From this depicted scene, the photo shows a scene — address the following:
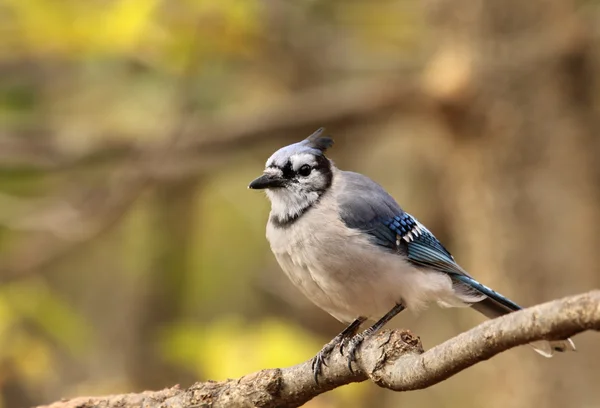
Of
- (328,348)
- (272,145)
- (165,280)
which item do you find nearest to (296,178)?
(328,348)

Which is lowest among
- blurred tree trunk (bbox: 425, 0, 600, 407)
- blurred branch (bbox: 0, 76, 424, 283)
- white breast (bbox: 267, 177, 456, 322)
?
white breast (bbox: 267, 177, 456, 322)

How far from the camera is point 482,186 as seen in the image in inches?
191

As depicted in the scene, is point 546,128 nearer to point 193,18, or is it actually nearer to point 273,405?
point 193,18

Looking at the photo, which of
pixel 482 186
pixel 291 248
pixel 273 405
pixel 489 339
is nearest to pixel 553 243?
pixel 482 186

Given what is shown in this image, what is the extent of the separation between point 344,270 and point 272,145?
2.06 meters

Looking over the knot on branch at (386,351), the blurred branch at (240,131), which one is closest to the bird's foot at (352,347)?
the knot on branch at (386,351)

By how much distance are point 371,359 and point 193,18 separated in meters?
2.77

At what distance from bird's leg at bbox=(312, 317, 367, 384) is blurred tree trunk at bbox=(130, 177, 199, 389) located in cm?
248

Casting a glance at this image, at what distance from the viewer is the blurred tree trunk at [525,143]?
15.3 ft

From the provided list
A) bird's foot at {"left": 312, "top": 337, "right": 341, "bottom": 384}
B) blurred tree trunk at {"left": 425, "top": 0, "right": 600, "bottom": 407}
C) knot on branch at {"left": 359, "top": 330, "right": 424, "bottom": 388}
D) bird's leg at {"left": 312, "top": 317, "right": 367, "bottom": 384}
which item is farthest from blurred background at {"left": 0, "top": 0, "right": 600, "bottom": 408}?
knot on branch at {"left": 359, "top": 330, "right": 424, "bottom": 388}

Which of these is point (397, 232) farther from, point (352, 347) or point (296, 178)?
point (352, 347)

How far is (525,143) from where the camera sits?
4.75 meters

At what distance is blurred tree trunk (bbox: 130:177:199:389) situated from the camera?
5.24 m

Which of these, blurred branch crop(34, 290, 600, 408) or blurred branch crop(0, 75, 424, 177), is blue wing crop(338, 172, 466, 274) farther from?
blurred branch crop(0, 75, 424, 177)
